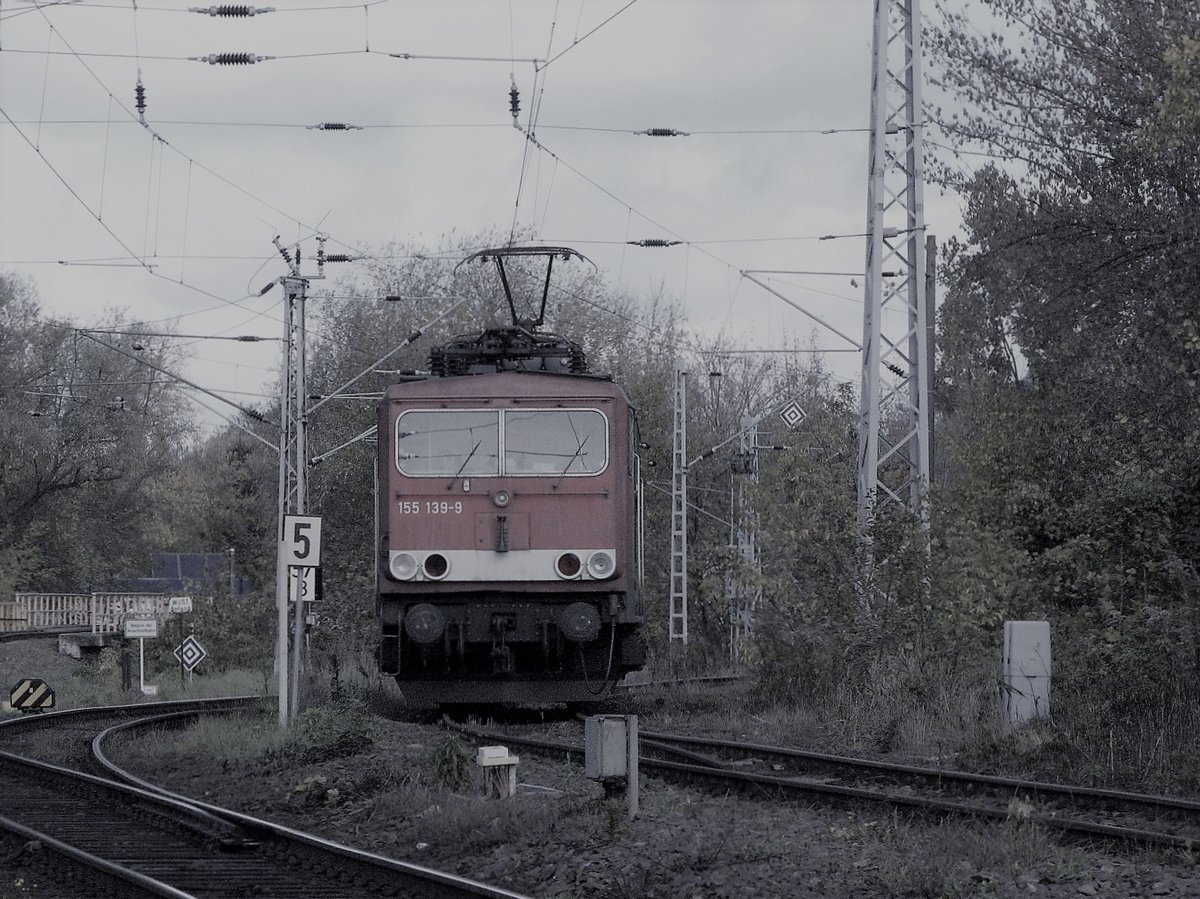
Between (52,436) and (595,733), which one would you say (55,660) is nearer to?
(52,436)

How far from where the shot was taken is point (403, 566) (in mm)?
15633

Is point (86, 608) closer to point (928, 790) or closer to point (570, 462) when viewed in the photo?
point (570, 462)

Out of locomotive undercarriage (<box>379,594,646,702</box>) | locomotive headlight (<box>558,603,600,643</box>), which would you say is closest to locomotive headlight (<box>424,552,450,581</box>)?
locomotive undercarriage (<box>379,594,646,702</box>)

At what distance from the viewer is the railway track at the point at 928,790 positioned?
9.52 m

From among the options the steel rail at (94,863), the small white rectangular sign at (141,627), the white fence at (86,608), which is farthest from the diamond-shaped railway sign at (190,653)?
the steel rail at (94,863)

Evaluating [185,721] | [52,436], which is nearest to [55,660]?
[52,436]

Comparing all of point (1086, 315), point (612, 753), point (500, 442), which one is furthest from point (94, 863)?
point (1086, 315)

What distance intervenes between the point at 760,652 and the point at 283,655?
5.68m

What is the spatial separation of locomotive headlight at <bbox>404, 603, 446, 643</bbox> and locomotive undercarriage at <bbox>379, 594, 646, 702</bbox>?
0.05ft

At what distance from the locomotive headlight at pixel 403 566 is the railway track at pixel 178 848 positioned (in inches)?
125

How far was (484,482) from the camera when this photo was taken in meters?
15.9

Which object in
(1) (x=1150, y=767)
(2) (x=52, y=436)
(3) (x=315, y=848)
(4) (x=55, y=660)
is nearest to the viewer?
(3) (x=315, y=848)

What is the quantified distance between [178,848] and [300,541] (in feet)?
20.5

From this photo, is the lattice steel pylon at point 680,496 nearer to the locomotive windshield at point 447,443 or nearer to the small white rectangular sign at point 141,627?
the small white rectangular sign at point 141,627
